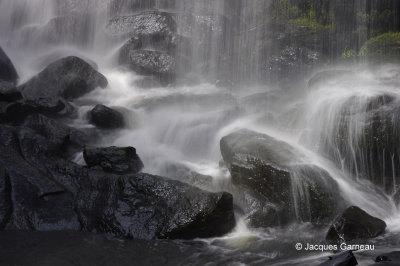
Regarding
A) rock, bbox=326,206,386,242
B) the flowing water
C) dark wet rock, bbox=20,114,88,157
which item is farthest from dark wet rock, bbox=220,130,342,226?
dark wet rock, bbox=20,114,88,157

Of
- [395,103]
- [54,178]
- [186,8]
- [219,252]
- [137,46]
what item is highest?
[186,8]

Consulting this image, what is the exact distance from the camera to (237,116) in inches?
508

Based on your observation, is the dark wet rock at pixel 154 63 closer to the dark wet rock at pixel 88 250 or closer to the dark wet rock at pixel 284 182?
the dark wet rock at pixel 284 182

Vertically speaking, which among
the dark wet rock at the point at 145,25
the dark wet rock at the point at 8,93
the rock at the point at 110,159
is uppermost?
the dark wet rock at the point at 145,25

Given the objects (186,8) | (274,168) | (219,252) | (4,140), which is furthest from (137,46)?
(219,252)

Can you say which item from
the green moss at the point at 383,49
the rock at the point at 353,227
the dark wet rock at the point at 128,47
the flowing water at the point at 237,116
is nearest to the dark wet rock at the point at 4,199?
the flowing water at the point at 237,116

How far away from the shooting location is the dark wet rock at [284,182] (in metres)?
7.66

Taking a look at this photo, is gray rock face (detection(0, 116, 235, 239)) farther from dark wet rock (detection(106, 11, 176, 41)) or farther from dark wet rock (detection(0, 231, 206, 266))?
dark wet rock (detection(106, 11, 176, 41))

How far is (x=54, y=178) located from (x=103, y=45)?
15.3 m

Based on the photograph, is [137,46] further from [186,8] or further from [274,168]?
[274,168]

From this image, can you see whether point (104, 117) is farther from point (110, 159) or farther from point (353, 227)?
point (353, 227)

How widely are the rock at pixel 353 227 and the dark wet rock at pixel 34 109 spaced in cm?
1016

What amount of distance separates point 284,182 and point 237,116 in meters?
5.29

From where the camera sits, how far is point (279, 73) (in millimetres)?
17953
